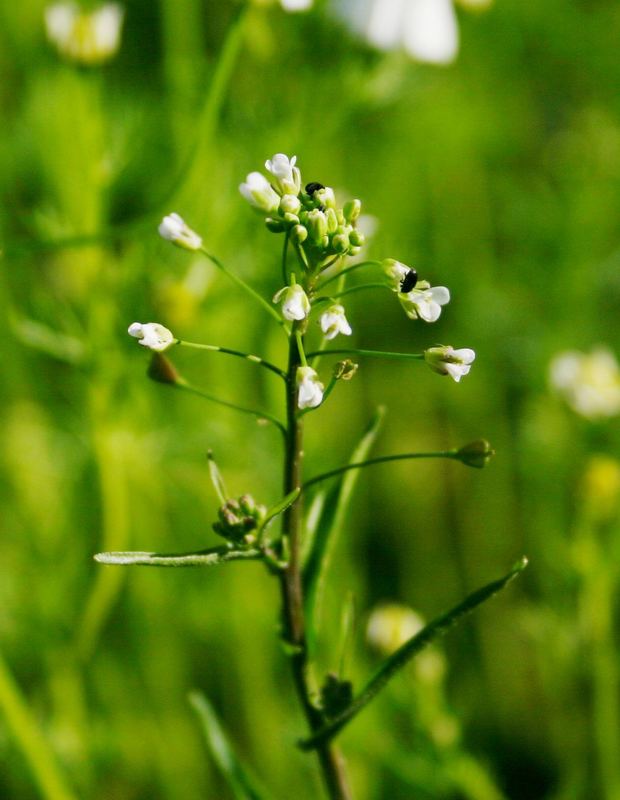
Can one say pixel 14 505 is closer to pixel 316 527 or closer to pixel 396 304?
pixel 396 304

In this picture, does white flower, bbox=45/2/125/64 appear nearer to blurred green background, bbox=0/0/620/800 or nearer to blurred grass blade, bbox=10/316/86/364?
blurred green background, bbox=0/0/620/800

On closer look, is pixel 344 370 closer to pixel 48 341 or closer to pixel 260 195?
pixel 260 195

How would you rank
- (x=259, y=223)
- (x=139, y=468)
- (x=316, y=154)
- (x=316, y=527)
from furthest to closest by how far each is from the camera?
1. (x=316, y=154)
2. (x=139, y=468)
3. (x=259, y=223)
4. (x=316, y=527)

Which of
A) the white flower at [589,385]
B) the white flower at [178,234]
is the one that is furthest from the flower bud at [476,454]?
the white flower at [589,385]

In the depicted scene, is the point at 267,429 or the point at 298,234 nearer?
the point at 298,234

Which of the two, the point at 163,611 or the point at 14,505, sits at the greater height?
the point at 14,505

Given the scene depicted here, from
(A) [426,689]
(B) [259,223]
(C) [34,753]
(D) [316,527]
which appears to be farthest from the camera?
(B) [259,223]

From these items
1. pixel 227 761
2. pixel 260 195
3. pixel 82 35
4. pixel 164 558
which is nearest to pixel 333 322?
pixel 260 195

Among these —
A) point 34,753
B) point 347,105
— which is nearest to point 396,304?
point 347,105
